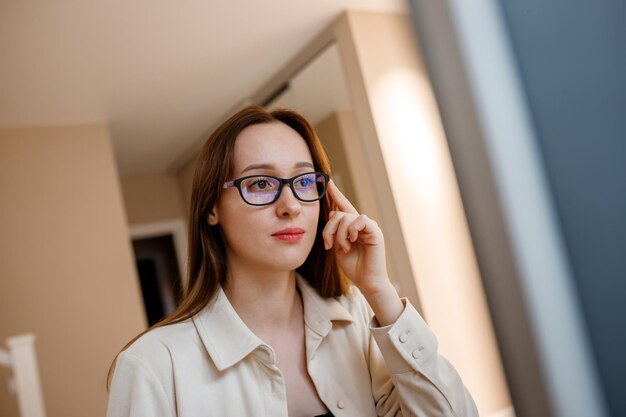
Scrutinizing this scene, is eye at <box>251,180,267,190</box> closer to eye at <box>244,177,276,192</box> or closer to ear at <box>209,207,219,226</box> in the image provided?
eye at <box>244,177,276,192</box>

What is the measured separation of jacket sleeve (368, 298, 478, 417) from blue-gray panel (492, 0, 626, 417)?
1.53 feet

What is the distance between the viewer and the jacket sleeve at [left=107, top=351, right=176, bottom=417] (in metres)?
0.84

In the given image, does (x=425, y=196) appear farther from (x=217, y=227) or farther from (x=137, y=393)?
(x=137, y=393)

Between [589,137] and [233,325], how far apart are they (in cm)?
67

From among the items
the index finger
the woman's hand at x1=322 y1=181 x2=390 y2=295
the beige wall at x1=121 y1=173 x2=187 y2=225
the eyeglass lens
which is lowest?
the woman's hand at x1=322 y1=181 x2=390 y2=295

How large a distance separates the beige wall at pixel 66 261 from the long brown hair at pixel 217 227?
261 centimetres

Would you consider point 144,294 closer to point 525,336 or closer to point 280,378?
point 280,378

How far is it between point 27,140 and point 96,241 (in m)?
0.77

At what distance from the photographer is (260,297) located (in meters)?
1.04

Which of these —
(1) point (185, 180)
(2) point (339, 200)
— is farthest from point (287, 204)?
(1) point (185, 180)

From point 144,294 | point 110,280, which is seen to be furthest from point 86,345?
point 144,294

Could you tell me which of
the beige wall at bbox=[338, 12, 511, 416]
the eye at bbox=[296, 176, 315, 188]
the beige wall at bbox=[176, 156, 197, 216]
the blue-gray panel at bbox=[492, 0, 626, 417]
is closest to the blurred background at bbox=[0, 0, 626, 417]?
the beige wall at bbox=[338, 12, 511, 416]

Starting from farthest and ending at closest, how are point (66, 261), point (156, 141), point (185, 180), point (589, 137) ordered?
point (185, 180) < point (156, 141) < point (66, 261) < point (589, 137)

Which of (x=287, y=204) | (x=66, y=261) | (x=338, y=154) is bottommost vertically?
(x=287, y=204)
